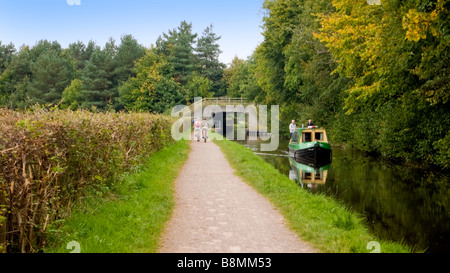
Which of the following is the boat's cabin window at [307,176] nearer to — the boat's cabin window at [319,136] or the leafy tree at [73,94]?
the boat's cabin window at [319,136]

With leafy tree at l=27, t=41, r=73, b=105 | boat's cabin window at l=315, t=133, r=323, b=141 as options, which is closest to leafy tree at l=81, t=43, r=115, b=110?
leafy tree at l=27, t=41, r=73, b=105

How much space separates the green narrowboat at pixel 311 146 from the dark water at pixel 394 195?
2.66 ft

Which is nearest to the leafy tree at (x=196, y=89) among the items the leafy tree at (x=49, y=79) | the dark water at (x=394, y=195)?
the leafy tree at (x=49, y=79)

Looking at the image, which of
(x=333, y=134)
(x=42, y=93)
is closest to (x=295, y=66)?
(x=333, y=134)

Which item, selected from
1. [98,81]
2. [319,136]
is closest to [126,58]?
[98,81]

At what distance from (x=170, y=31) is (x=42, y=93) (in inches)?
1115

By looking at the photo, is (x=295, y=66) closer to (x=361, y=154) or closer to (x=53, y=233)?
(x=361, y=154)

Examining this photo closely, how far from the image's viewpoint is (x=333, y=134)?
27.2 metres

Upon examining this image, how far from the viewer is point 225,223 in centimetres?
616

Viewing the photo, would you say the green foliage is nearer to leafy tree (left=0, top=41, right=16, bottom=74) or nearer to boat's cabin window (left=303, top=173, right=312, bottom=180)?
boat's cabin window (left=303, top=173, right=312, bottom=180)

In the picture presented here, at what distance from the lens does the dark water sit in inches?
286

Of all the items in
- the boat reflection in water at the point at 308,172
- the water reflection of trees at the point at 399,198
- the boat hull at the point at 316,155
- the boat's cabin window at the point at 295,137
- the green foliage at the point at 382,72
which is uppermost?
the green foliage at the point at 382,72

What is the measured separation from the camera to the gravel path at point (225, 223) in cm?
505
